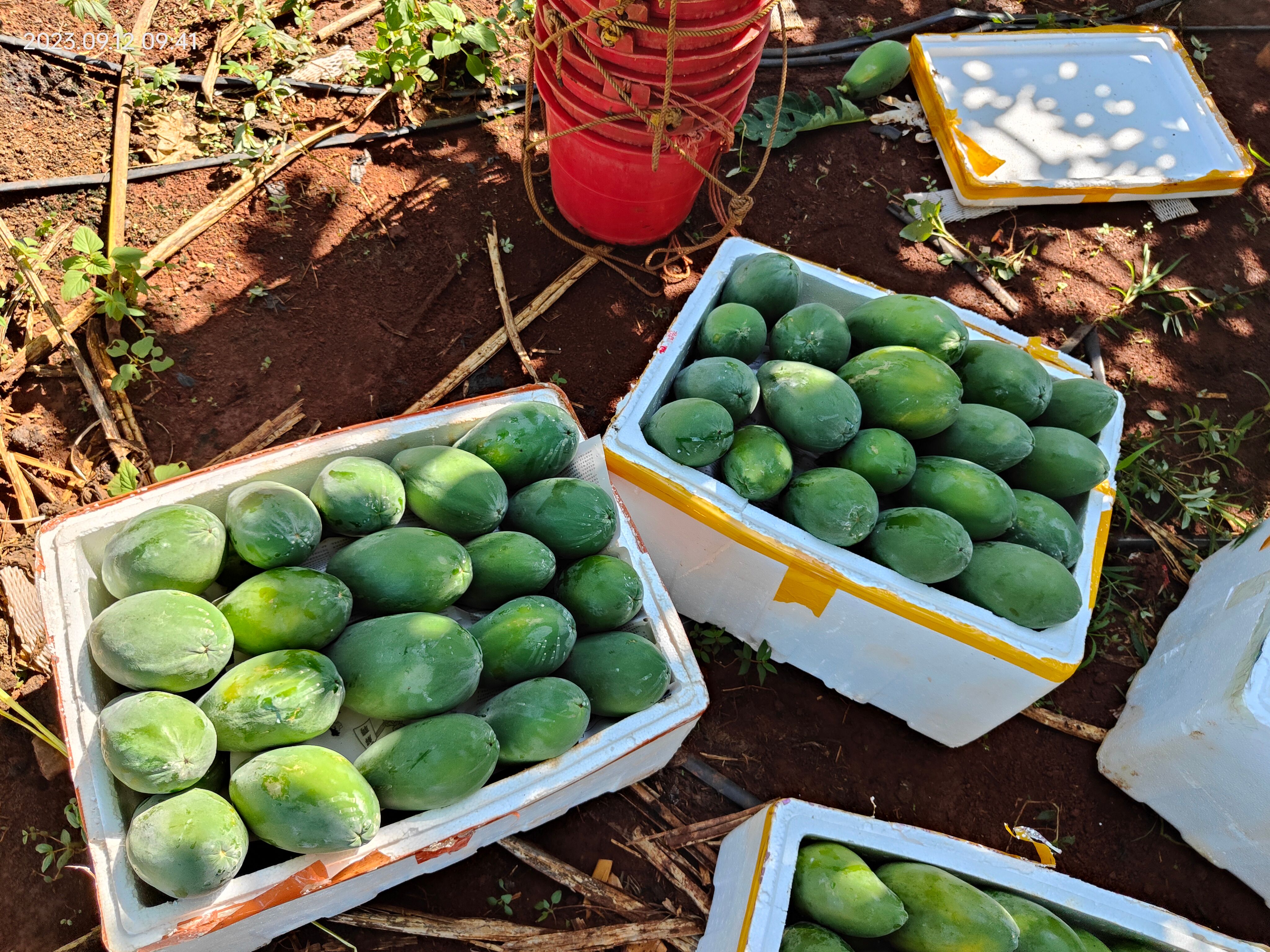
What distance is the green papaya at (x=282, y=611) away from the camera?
1.60 meters

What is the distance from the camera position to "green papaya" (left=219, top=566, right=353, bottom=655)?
5.24 ft

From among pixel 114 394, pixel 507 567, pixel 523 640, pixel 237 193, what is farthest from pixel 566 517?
pixel 237 193

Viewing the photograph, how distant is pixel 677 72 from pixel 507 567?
6.11 feet

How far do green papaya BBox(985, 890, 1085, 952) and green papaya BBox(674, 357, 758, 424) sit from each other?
136 centimetres

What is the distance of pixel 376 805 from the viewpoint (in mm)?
1508

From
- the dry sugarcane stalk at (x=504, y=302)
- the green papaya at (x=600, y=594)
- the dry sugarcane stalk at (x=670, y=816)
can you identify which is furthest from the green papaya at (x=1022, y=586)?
the dry sugarcane stalk at (x=504, y=302)

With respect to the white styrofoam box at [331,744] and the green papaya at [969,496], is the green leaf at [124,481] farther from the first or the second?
the green papaya at [969,496]

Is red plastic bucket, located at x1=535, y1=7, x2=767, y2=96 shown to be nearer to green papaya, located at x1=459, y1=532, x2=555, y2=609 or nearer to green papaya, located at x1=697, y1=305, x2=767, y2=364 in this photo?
green papaya, located at x1=697, y1=305, x2=767, y2=364

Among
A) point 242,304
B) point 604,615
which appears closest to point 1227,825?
point 604,615

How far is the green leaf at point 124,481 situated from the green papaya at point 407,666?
61.5 inches

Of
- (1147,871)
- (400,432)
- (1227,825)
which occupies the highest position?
(400,432)

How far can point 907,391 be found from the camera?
85.1 inches

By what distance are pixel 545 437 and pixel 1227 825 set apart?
2.47 metres

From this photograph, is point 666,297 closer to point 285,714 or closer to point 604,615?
point 604,615
